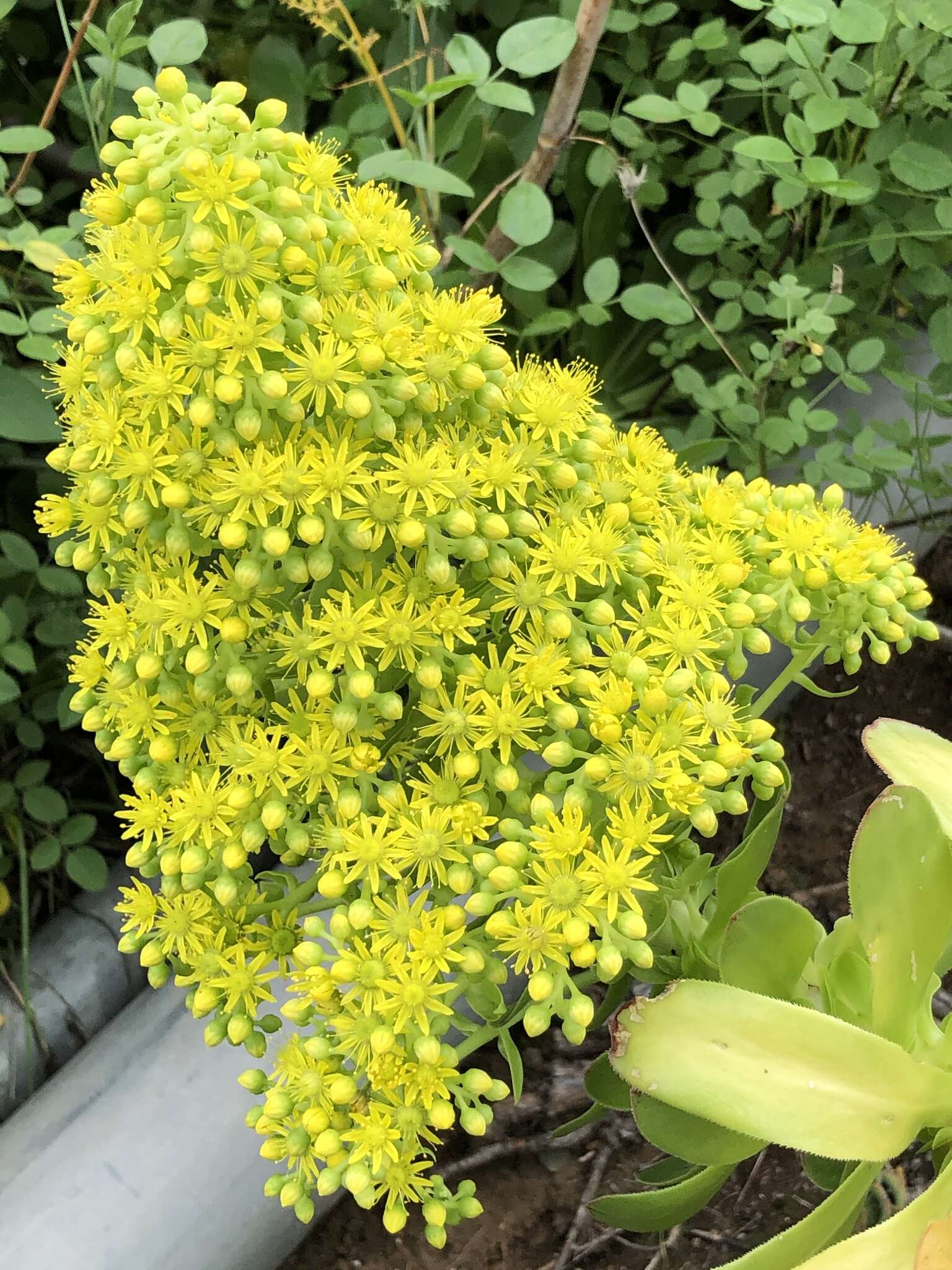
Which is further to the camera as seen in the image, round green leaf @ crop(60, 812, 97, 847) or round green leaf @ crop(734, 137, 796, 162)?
round green leaf @ crop(60, 812, 97, 847)

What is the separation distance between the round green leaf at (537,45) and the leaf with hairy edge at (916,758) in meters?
0.57

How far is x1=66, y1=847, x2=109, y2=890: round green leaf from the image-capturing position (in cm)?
103

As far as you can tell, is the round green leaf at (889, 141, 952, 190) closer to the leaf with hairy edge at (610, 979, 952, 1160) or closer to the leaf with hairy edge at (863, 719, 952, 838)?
the leaf with hairy edge at (863, 719, 952, 838)

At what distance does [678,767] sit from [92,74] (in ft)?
3.61

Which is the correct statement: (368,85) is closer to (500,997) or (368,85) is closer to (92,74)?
(92,74)

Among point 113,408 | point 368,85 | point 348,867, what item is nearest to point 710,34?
point 368,85

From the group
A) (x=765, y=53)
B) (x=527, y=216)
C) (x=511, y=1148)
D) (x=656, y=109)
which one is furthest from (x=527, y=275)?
(x=511, y=1148)

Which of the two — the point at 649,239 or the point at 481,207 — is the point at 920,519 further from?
the point at 481,207

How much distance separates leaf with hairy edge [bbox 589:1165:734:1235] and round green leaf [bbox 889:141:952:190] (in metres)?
0.90

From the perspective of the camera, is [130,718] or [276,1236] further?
[276,1236]

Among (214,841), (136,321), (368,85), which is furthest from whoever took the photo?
(368,85)

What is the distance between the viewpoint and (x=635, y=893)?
66cm

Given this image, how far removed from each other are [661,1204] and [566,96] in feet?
2.92

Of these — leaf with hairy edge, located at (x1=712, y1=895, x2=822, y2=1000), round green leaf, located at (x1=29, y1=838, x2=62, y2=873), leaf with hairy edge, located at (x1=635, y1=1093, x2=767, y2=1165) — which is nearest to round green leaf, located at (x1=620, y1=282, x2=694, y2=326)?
leaf with hairy edge, located at (x1=712, y1=895, x2=822, y2=1000)
